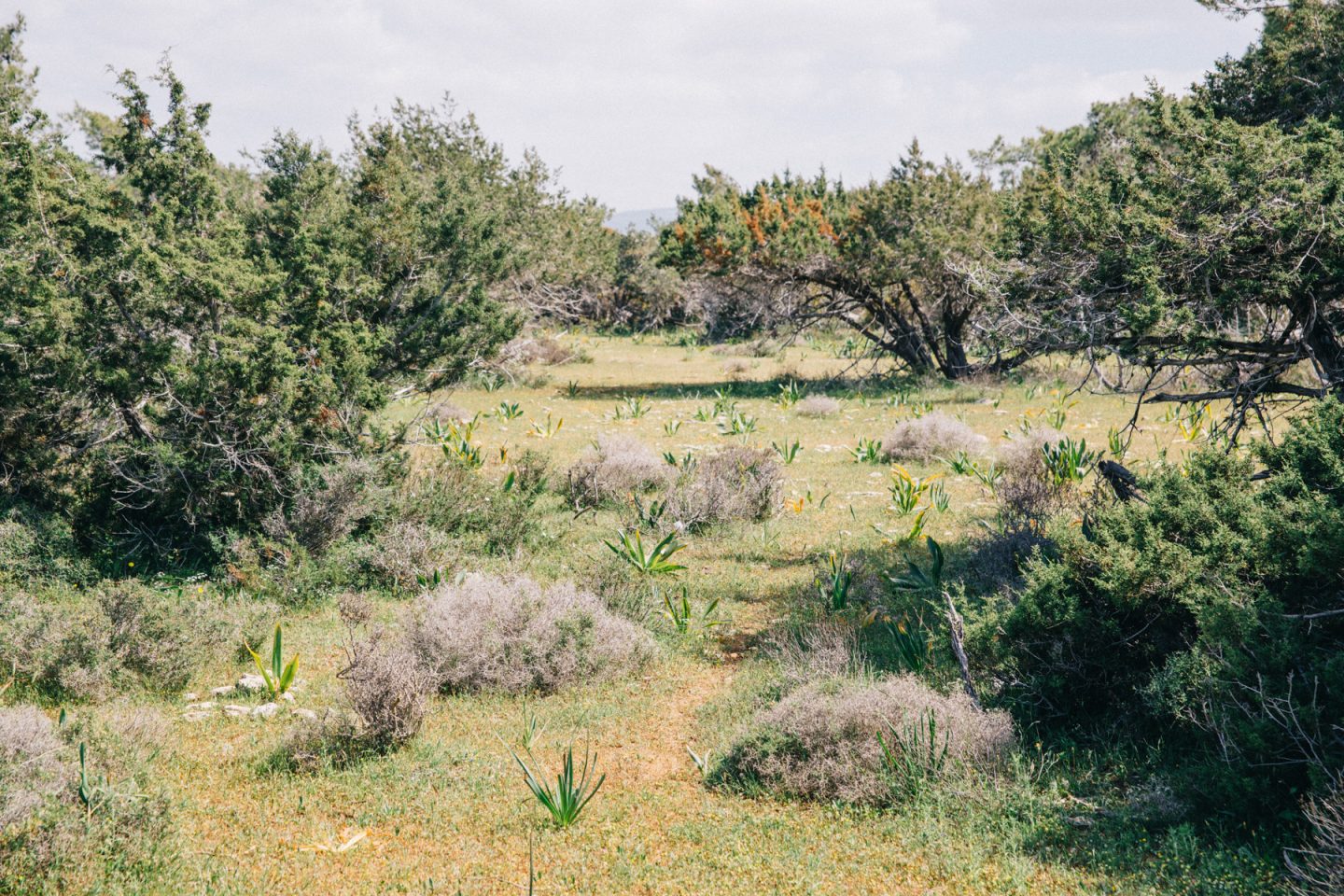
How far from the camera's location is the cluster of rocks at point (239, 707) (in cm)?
570

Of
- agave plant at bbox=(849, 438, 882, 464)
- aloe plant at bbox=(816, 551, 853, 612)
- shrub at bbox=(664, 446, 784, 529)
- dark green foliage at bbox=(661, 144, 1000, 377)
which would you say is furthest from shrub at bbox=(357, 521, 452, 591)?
dark green foliage at bbox=(661, 144, 1000, 377)

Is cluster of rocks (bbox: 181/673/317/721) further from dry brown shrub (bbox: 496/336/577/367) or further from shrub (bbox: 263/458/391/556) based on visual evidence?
dry brown shrub (bbox: 496/336/577/367)

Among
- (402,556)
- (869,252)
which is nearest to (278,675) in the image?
(402,556)

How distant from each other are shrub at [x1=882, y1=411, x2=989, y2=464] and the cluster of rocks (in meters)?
9.46

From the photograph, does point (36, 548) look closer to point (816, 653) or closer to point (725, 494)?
point (725, 494)

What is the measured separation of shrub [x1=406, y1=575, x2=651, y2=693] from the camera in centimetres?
614

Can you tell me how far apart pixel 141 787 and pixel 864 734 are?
3.72 metres

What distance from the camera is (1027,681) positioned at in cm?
520

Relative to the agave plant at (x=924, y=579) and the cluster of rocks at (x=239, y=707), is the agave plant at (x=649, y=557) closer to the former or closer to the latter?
the agave plant at (x=924, y=579)

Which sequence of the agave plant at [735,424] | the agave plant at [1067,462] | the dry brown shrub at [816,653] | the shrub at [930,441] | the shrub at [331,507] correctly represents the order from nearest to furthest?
the dry brown shrub at [816,653] < the shrub at [331,507] < the agave plant at [1067,462] < the shrub at [930,441] < the agave plant at [735,424]

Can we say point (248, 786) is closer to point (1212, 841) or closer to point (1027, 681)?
point (1027, 681)

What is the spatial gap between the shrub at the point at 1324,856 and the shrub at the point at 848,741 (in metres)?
1.40

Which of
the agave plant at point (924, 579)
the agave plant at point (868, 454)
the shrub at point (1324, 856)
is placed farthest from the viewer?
the agave plant at point (868, 454)

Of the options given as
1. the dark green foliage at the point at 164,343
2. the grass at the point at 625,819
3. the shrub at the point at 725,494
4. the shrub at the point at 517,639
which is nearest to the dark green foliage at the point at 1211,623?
the grass at the point at 625,819
